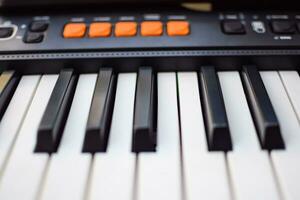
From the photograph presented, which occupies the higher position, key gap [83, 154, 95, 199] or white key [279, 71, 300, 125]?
white key [279, 71, 300, 125]

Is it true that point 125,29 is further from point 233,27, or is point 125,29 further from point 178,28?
point 233,27

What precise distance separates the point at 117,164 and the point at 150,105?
11 centimetres

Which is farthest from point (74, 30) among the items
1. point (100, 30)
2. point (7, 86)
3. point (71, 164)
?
point (71, 164)

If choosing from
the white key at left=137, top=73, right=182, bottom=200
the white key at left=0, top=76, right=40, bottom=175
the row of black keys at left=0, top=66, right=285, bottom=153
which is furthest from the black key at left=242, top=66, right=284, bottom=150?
the white key at left=0, top=76, right=40, bottom=175

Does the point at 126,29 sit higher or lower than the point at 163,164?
higher

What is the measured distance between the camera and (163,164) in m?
0.51

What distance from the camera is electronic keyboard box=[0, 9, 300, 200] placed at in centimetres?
50

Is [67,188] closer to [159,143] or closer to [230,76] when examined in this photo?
[159,143]

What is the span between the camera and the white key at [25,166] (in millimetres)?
492

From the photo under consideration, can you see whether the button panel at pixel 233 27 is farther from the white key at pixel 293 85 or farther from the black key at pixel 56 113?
the black key at pixel 56 113

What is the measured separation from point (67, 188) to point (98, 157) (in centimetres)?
6

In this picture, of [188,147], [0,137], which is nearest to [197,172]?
[188,147]

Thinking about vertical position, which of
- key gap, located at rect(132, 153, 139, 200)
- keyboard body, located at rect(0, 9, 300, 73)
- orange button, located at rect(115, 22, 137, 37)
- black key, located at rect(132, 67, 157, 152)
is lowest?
key gap, located at rect(132, 153, 139, 200)

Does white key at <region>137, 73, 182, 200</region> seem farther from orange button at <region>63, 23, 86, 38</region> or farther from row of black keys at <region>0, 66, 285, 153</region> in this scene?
orange button at <region>63, 23, 86, 38</region>
